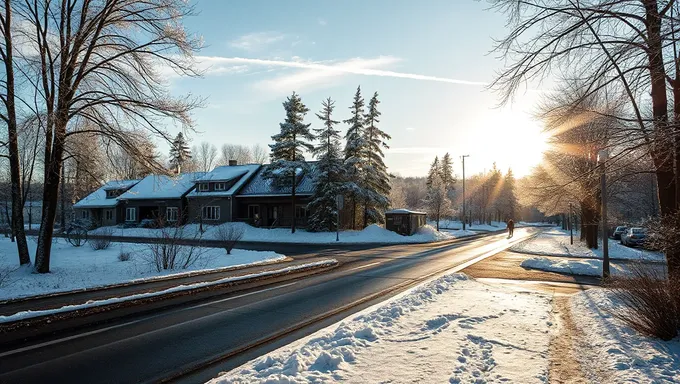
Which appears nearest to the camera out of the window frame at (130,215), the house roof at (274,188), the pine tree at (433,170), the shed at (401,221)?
the shed at (401,221)

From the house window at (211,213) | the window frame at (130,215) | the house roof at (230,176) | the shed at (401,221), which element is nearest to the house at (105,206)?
the window frame at (130,215)

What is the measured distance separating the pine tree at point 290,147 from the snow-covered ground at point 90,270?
57.5 feet

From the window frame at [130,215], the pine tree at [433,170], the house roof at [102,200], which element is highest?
the pine tree at [433,170]

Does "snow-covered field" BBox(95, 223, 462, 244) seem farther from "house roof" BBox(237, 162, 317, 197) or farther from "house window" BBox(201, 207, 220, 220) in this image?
"house window" BBox(201, 207, 220, 220)

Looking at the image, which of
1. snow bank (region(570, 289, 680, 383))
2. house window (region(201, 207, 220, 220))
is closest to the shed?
house window (region(201, 207, 220, 220))

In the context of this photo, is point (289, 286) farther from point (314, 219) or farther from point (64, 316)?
point (314, 219)

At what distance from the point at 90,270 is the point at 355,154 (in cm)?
2730

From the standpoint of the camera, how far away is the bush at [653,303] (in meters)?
6.37

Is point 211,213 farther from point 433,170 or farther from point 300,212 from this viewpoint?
point 433,170

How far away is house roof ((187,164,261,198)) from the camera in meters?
45.9

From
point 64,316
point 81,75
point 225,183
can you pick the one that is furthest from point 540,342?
point 225,183

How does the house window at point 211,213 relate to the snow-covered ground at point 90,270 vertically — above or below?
above

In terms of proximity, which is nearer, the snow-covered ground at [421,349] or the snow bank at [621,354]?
the snow-covered ground at [421,349]

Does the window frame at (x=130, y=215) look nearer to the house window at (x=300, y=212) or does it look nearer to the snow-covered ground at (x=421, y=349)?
the house window at (x=300, y=212)
